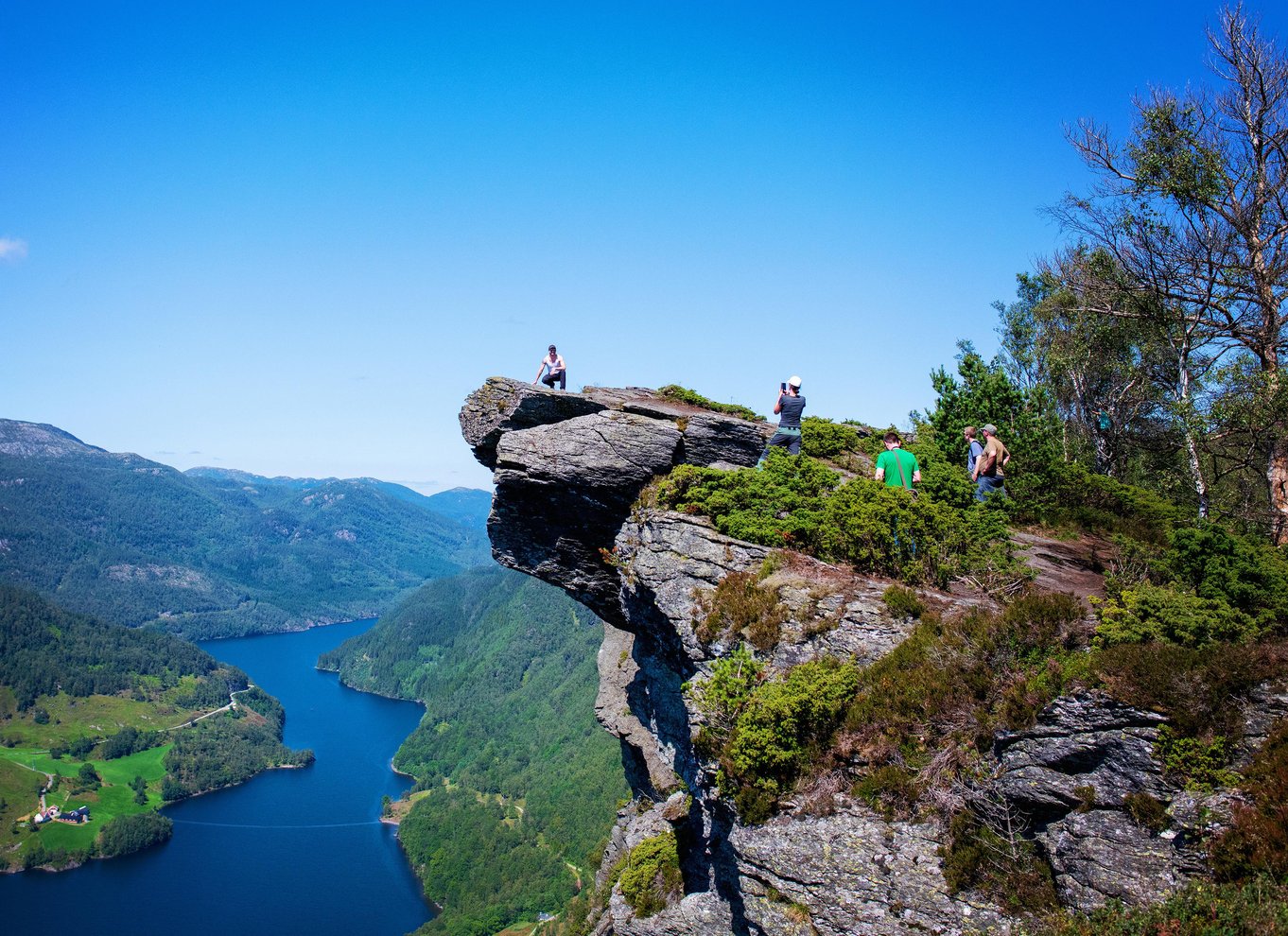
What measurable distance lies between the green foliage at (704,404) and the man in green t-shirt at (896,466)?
26.0 feet

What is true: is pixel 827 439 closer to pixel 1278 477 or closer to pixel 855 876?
pixel 1278 477

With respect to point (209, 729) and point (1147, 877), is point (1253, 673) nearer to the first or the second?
point (1147, 877)

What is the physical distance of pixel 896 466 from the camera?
16062 mm

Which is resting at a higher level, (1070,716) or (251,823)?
(1070,716)

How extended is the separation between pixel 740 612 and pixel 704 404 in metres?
12.3

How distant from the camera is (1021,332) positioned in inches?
1673

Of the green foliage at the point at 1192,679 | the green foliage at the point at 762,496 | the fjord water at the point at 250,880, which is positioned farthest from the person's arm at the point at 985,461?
the fjord water at the point at 250,880

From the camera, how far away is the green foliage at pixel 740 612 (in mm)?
12656

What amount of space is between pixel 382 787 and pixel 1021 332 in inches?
6754

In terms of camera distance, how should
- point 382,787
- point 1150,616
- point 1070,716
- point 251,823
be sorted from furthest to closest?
1. point 382,787
2. point 251,823
3. point 1150,616
4. point 1070,716

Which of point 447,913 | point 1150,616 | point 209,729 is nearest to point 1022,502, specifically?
point 1150,616

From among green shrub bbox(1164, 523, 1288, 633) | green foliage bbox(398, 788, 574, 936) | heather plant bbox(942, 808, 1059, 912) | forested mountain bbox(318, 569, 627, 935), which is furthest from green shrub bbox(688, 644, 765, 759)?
green foliage bbox(398, 788, 574, 936)

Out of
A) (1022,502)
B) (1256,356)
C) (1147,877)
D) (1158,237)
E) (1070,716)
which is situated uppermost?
(1158,237)

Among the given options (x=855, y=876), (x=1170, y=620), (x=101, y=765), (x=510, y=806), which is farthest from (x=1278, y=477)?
(x=101, y=765)
